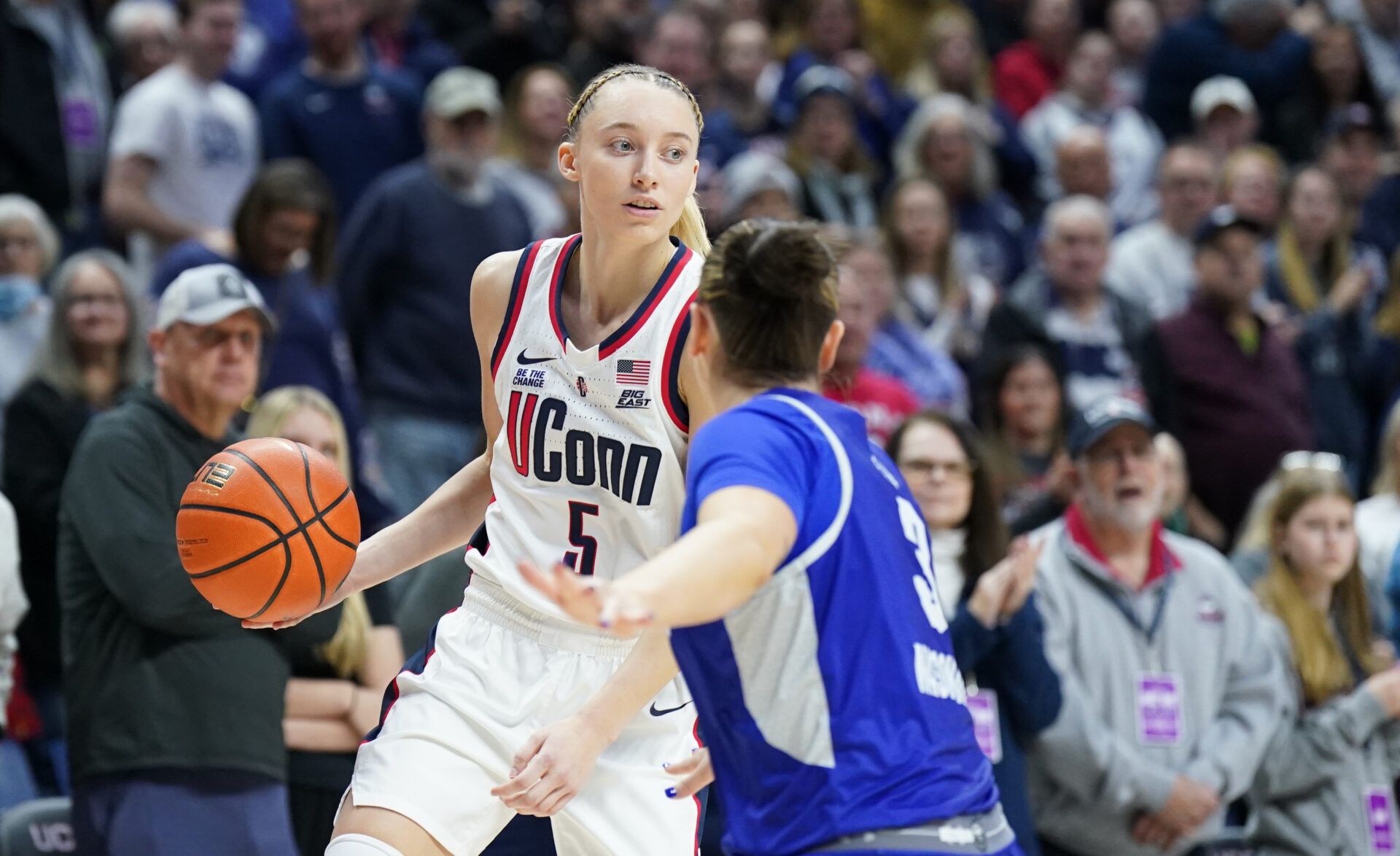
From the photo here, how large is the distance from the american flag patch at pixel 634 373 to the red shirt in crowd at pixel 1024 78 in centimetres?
923

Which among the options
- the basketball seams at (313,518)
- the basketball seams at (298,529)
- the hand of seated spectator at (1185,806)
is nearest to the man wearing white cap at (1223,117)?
the hand of seated spectator at (1185,806)

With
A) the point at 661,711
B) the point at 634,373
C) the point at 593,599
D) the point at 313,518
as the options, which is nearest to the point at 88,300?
the point at 313,518

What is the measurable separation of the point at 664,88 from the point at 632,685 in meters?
1.32

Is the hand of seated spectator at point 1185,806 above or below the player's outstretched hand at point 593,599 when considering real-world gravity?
below

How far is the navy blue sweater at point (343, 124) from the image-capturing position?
9531 millimetres

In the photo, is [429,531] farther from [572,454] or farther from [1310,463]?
[1310,463]

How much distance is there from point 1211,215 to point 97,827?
21.7 feet

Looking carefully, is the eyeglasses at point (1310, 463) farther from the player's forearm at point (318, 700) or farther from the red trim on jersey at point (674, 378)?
the red trim on jersey at point (674, 378)

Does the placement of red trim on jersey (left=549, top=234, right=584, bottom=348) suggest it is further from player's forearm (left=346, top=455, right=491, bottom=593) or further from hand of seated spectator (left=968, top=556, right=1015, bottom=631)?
hand of seated spectator (left=968, top=556, right=1015, bottom=631)

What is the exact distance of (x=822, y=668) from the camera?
314cm

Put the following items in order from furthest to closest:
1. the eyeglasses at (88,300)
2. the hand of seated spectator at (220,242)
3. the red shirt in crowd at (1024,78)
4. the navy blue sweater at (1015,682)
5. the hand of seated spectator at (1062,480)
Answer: the red shirt in crowd at (1024,78) → the hand of seated spectator at (220,242) → the hand of seated spectator at (1062,480) → the eyeglasses at (88,300) → the navy blue sweater at (1015,682)

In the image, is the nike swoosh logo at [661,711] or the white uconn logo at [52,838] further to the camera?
the white uconn logo at [52,838]

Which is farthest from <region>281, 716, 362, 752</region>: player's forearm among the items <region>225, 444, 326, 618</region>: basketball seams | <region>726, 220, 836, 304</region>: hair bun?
<region>726, 220, 836, 304</region>: hair bun

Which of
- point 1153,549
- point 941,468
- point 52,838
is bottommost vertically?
point 52,838
